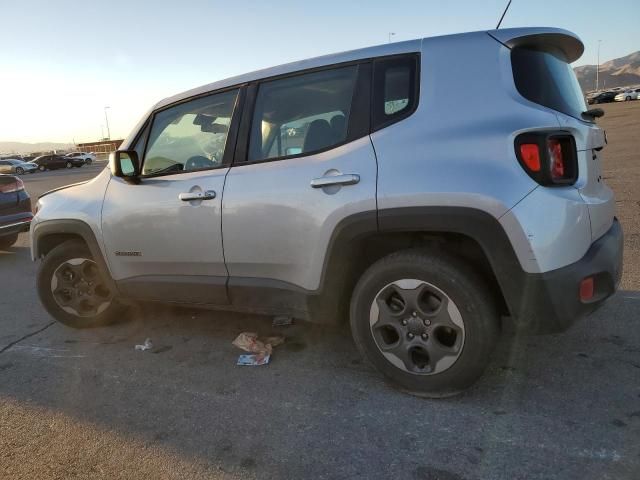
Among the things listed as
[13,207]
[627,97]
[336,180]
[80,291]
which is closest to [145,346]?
[80,291]

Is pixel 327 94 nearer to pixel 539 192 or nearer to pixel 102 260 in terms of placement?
pixel 539 192

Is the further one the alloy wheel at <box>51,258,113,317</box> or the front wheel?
the alloy wheel at <box>51,258,113,317</box>

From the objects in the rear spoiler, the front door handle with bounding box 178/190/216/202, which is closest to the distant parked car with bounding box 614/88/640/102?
the rear spoiler

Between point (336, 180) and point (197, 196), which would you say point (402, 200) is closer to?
point (336, 180)

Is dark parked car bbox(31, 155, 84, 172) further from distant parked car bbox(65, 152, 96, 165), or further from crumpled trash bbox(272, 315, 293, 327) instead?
crumpled trash bbox(272, 315, 293, 327)

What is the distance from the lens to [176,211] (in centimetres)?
329

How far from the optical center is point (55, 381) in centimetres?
319

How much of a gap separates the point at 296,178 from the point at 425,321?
107 cm

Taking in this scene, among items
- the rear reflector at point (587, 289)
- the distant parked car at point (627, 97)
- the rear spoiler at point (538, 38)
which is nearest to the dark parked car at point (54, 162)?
the rear spoiler at point (538, 38)

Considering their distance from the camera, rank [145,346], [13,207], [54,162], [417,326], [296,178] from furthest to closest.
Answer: [54,162] < [13,207] < [145,346] < [296,178] < [417,326]

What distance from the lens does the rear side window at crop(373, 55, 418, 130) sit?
8.68 ft

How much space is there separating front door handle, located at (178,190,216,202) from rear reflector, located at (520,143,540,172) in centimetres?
182

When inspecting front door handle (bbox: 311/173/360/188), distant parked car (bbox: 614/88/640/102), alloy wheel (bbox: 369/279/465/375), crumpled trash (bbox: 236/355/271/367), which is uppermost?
distant parked car (bbox: 614/88/640/102)

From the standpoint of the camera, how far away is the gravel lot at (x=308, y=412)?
7.21 ft
